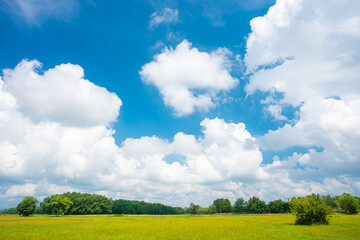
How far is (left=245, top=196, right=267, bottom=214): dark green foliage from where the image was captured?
160250 mm

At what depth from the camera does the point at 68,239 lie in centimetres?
2552

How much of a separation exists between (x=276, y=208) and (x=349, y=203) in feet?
206

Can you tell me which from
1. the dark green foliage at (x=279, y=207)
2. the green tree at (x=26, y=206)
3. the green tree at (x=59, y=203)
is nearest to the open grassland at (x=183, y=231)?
the green tree at (x=26, y=206)

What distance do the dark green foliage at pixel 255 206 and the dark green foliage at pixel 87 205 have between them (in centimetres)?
11236

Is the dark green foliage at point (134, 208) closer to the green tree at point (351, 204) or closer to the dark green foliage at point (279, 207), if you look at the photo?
the dark green foliage at point (279, 207)

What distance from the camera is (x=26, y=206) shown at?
91375 mm

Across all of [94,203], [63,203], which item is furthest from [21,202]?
[94,203]

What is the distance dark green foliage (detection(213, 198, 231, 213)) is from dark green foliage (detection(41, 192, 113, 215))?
3547 inches

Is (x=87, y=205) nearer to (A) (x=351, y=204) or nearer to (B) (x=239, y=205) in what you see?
(B) (x=239, y=205)

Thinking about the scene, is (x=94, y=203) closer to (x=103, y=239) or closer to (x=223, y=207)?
(x=223, y=207)

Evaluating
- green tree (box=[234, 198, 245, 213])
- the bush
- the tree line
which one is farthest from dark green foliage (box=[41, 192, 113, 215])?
the bush

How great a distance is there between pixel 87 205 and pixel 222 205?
108189 mm

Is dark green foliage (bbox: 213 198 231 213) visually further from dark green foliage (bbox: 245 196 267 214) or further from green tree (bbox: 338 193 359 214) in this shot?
green tree (bbox: 338 193 359 214)

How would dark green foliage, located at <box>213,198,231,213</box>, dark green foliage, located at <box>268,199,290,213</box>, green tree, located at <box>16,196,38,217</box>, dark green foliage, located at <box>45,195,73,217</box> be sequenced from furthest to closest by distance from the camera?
dark green foliage, located at <box>213,198,231,213</box>, dark green foliage, located at <box>268,199,290,213</box>, dark green foliage, located at <box>45,195,73,217</box>, green tree, located at <box>16,196,38,217</box>
